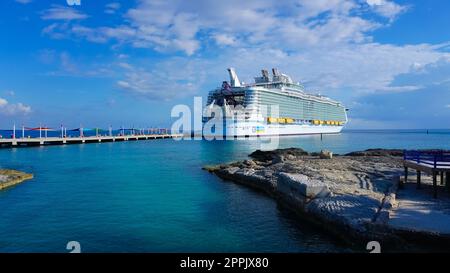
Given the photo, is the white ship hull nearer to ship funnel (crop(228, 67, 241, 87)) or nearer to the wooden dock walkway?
ship funnel (crop(228, 67, 241, 87))

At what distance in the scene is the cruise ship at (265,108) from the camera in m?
77.8

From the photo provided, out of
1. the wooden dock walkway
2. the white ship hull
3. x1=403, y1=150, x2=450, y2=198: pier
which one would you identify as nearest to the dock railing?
x1=403, y1=150, x2=450, y2=198: pier

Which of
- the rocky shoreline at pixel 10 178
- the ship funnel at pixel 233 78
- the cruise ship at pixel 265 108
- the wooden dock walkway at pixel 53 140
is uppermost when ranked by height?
the ship funnel at pixel 233 78

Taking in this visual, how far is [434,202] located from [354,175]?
7.07 metres

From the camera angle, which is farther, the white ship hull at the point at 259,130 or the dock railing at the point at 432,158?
the white ship hull at the point at 259,130

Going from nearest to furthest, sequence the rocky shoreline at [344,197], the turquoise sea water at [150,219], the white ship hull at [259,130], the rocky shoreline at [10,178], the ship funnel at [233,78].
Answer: the rocky shoreline at [344,197] < the turquoise sea water at [150,219] < the rocky shoreline at [10,178] < the white ship hull at [259,130] < the ship funnel at [233,78]

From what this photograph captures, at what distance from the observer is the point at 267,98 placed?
84.8 m

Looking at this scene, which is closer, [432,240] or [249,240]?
[432,240]

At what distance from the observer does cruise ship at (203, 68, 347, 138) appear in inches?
3061

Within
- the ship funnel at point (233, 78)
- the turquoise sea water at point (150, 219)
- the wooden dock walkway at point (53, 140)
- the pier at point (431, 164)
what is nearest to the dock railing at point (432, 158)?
the pier at point (431, 164)

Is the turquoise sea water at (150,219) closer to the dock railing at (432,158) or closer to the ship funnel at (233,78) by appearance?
the dock railing at (432,158)
